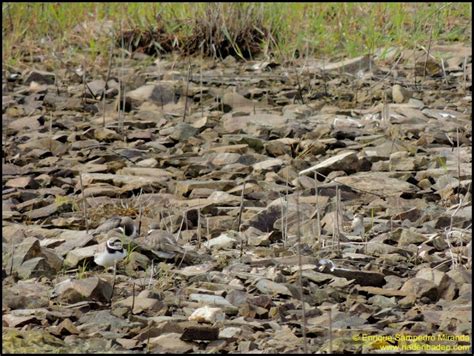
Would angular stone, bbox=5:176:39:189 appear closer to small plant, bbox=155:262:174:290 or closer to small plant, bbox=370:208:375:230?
small plant, bbox=155:262:174:290

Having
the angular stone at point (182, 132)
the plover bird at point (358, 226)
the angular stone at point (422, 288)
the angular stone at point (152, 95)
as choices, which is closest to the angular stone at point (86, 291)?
the angular stone at point (422, 288)

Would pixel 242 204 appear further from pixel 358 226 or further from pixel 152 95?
pixel 152 95

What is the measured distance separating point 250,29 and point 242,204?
316 cm

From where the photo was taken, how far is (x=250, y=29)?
20.2 ft

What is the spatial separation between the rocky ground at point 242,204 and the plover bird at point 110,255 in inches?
1.2

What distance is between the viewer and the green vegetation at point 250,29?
594cm

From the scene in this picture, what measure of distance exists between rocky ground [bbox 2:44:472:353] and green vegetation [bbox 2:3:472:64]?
0.58 ft

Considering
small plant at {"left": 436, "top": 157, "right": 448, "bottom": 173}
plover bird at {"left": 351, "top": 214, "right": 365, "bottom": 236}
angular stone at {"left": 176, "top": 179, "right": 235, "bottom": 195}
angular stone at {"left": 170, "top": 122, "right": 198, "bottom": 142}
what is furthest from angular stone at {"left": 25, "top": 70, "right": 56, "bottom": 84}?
plover bird at {"left": 351, "top": 214, "right": 365, "bottom": 236}

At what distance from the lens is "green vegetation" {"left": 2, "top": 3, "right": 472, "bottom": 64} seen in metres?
5.94

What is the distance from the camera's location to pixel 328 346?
2.19 metres

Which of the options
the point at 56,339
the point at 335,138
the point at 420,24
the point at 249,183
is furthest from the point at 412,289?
the point at 420,24

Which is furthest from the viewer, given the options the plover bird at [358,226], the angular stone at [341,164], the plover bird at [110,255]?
the angular stone at [341,164]

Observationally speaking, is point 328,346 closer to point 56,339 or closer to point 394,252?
point 56,339

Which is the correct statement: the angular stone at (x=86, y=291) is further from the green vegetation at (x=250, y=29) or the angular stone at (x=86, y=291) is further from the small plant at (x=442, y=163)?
the green vegetation at (x=250, y=29)
